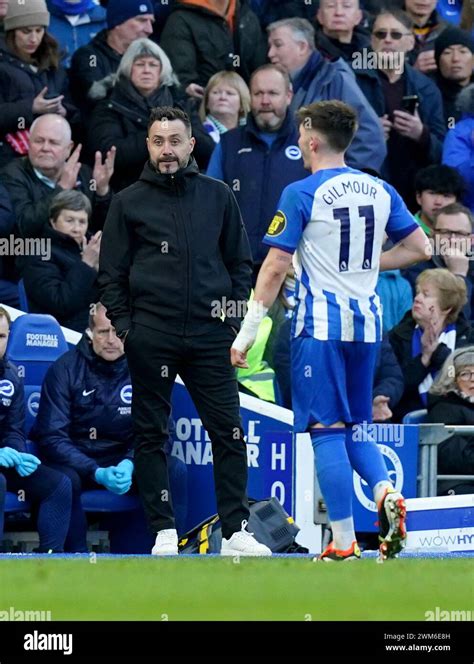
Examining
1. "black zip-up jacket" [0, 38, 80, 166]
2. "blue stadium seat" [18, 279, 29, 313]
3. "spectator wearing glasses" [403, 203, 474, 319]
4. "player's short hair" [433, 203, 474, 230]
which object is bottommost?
"blue stadium seat" [18, 279, 29, 313]

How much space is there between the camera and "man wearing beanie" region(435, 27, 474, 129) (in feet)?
46.5

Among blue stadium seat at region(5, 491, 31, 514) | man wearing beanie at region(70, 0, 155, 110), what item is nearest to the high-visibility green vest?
blue stadium seat at region(5, 491, 31, 514)

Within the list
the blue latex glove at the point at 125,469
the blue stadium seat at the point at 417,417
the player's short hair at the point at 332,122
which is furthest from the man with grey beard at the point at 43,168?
the player's short hair at the point at 332,122

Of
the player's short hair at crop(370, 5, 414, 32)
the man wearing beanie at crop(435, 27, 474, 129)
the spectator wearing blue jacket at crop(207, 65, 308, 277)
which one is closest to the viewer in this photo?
the spectator wearing blue jacket at crop(207, 65, 308, 277)

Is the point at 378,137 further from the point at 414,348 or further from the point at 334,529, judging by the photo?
the point at 334,529

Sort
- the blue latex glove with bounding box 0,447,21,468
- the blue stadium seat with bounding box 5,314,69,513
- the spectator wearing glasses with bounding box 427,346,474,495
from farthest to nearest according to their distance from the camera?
the blue stadium seat with bounding box 5,314,69,513 < the spectator wearing glasses with bounding box 427,346,474,495 < the blue latex glove with bounding box 0,447,21,468

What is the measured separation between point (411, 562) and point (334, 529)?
1.47 feet

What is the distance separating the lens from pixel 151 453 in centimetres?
885

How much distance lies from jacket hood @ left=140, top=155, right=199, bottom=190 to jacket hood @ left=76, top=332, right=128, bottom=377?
6.85 feet

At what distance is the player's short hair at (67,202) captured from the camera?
38.3ft

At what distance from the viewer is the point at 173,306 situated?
874cm

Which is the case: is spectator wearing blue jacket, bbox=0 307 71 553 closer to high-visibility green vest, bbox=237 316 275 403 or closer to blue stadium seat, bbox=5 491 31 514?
blue stadium seat, bbox=5 491 31 514
